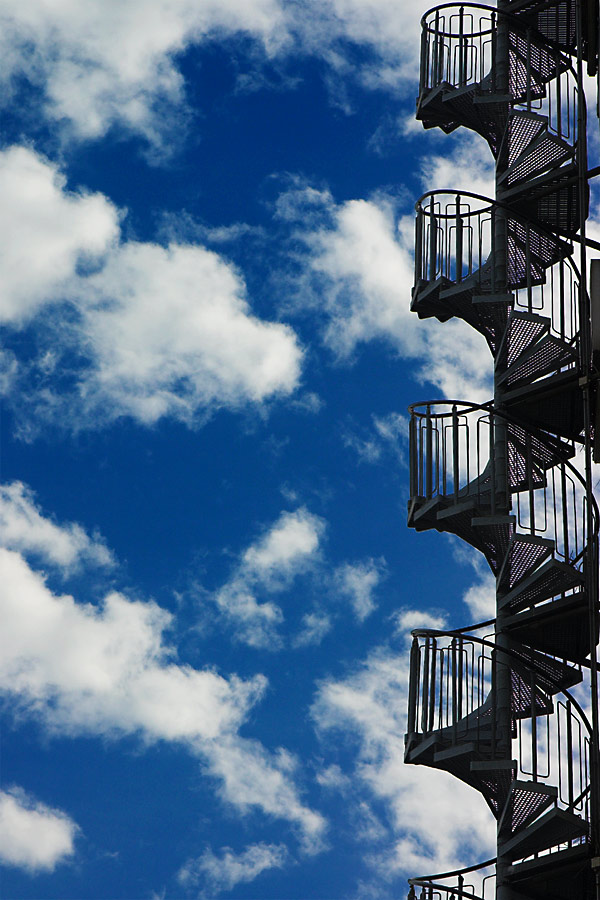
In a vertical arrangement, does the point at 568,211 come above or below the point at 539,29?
below

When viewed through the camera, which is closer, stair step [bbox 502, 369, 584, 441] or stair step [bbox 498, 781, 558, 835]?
stair step [bbox 498, 781, 558, 835]

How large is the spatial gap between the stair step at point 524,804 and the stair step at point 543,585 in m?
2.31

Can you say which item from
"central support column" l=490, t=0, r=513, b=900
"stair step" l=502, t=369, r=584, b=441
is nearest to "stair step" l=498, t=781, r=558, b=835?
"central support column" l=490, t=0, r=513, b=900

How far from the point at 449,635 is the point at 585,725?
1.73m

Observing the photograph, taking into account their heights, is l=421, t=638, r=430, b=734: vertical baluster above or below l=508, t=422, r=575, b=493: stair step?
below

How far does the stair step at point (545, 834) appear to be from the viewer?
53.7 feet

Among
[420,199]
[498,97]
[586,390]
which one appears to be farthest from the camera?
[498,97]

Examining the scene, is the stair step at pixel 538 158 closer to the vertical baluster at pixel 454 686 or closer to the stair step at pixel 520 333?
the stair step at pixel 520 333

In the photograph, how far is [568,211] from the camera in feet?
65.9

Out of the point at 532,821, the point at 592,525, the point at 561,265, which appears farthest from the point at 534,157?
the point at 532,821

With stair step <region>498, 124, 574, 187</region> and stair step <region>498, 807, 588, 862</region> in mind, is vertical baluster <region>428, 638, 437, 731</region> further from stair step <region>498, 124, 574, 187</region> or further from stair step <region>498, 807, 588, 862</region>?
stair step <region>498, 124, 574, 187</region>

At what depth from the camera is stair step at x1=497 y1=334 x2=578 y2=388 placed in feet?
60.8

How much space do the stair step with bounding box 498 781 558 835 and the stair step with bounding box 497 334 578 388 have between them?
509cm

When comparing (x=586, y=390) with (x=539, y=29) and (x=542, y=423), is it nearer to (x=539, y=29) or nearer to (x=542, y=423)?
(x=542, y=423)
